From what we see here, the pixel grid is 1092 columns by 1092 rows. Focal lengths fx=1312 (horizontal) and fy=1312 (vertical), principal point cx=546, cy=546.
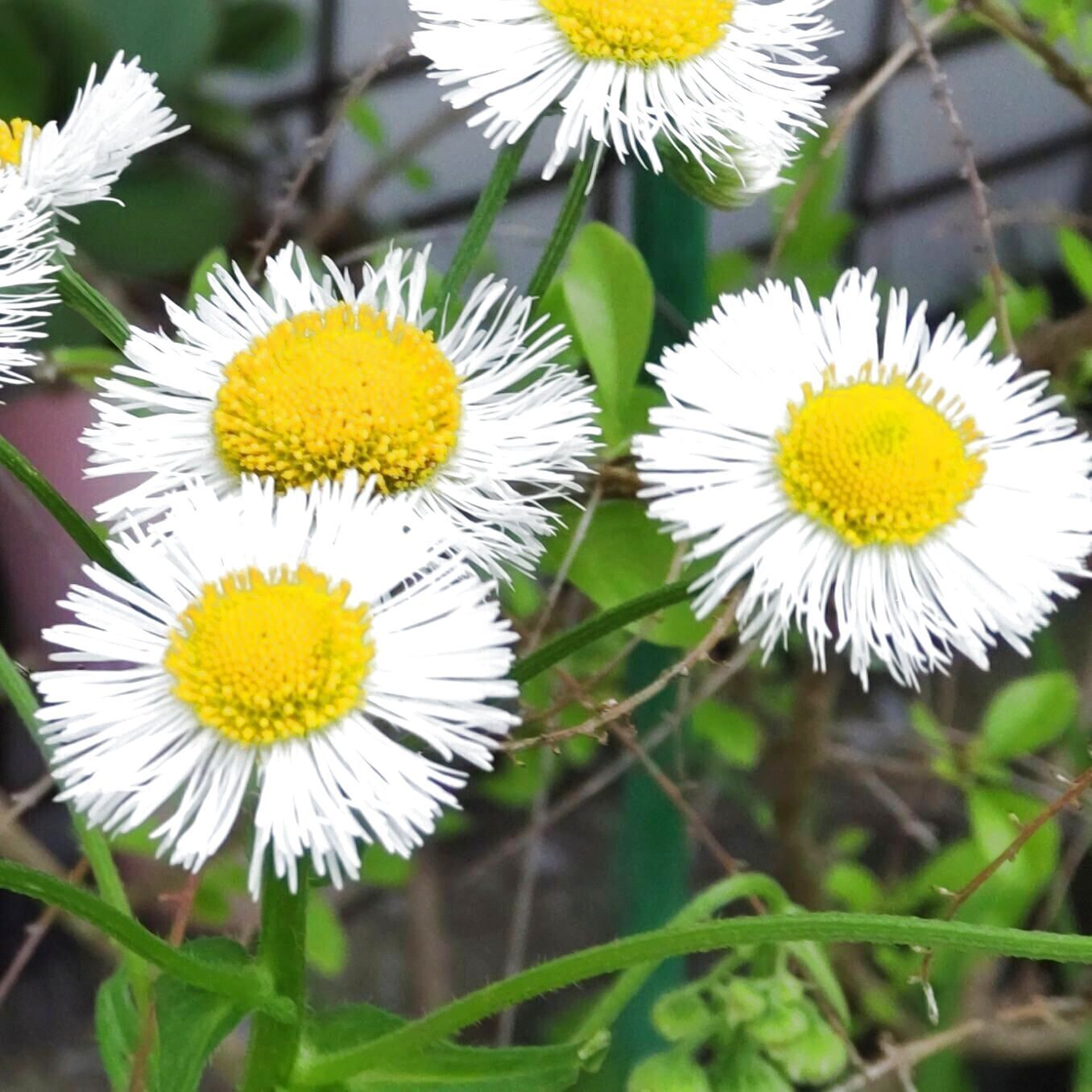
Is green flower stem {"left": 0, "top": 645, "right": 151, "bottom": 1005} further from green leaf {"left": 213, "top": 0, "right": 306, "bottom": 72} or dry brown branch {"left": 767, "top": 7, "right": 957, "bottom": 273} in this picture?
green leaf {"left": 213, "top": 0, "right": 306, "bottom": 72}

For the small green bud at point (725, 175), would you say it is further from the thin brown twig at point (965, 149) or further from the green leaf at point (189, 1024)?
the green leaf at point (189, 1024)

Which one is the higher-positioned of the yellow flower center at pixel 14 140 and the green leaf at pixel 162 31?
the green leaf at pixel 162 31

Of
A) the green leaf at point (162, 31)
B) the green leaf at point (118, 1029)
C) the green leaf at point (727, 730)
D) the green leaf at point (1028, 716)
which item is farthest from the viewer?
the green leaf at point (162, 31)

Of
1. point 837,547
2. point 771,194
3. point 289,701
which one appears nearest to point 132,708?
point 289,701

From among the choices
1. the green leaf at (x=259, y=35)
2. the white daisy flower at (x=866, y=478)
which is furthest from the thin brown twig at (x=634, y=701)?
the green leaf at (x=259, y=35)

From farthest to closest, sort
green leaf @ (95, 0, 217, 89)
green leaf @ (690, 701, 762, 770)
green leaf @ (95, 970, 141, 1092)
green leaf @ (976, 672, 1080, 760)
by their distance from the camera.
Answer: green leaf @ (95, 0, 217, 89)
green leaf @ (690, 701, 762, 770)
green leaf @ (976, 672, 1080, 760)
green leaf @ (95, 970, 141, 1092)

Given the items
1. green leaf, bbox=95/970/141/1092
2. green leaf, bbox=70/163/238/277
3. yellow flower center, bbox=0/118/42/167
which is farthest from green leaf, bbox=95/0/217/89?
green leaf, bbox=95/970/141/1092

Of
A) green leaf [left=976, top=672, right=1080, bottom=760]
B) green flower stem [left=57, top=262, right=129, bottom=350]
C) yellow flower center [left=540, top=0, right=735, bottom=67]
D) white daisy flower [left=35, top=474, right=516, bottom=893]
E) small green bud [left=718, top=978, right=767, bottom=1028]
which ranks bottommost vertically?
small green bud [left=718, top=978, right=767, bottom=1028]
